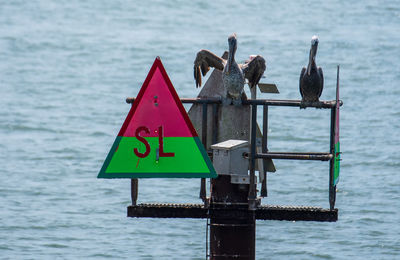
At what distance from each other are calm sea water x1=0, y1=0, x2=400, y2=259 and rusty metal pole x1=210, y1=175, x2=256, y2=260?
972cm

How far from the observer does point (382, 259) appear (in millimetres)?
20750

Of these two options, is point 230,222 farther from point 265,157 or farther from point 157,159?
point 157,159

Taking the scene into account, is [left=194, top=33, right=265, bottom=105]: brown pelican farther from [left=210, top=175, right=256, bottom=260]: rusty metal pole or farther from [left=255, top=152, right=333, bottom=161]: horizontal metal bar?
[left=210, top=175, right=256, bottom=260]: rusty metal pole

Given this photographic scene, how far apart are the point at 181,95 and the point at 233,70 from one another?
85.9ft

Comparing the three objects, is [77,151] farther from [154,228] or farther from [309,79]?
[309,79]

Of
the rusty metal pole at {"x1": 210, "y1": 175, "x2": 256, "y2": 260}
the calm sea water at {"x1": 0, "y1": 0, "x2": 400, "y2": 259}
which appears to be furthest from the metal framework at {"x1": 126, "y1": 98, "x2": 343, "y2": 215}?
the calm sea water at {"x1": 0, "y1": 0, "x2": 400, "y2": 259}

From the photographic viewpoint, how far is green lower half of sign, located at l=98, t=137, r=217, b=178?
31.1 ft

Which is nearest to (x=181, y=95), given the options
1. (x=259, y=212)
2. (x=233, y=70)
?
(x=233, y=70)

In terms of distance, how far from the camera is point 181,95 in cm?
3734

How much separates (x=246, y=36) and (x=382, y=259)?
90.3 ft

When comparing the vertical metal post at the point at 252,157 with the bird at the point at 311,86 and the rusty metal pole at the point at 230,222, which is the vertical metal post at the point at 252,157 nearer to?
the rusty metal pole at the point at 230,222

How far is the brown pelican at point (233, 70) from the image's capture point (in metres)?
10.7

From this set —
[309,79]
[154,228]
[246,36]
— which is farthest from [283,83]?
[309,79]

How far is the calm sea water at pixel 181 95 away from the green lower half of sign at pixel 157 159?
10665mm
